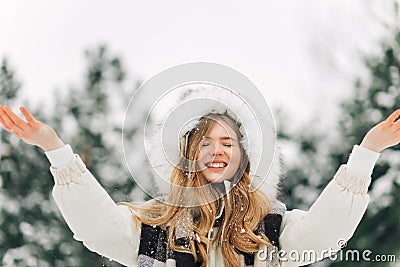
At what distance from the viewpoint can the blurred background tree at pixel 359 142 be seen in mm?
3740

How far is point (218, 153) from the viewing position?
4.22 ft

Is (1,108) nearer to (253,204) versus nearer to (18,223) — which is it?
(253,204)

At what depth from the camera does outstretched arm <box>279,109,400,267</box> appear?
4.05 ft

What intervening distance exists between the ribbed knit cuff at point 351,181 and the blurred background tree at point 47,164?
2.54 metres

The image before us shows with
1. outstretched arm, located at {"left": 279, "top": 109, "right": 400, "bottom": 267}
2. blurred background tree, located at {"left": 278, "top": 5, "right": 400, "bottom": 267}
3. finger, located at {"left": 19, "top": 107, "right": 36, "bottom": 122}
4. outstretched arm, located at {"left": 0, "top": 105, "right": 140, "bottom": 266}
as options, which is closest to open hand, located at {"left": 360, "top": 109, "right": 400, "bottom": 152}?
outstretched arm, located at {"left": 279, "top": 109, "right": 400, "bottom": 267}

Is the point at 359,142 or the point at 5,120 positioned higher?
the point at 359,142

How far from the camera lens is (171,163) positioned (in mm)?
1296

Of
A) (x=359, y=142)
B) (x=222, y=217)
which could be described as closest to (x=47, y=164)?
(x=359, y=142)

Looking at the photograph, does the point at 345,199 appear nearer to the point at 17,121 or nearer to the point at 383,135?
the point at 383,135

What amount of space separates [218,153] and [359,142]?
8.83 feet

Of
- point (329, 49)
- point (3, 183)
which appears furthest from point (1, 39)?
point (329, 49)

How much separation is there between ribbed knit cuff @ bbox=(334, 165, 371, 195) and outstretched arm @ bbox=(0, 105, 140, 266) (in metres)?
0.36

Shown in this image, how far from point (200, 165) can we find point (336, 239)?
255 mm

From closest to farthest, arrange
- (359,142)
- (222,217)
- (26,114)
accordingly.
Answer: (26,114) < (222,217) < (359,142)
